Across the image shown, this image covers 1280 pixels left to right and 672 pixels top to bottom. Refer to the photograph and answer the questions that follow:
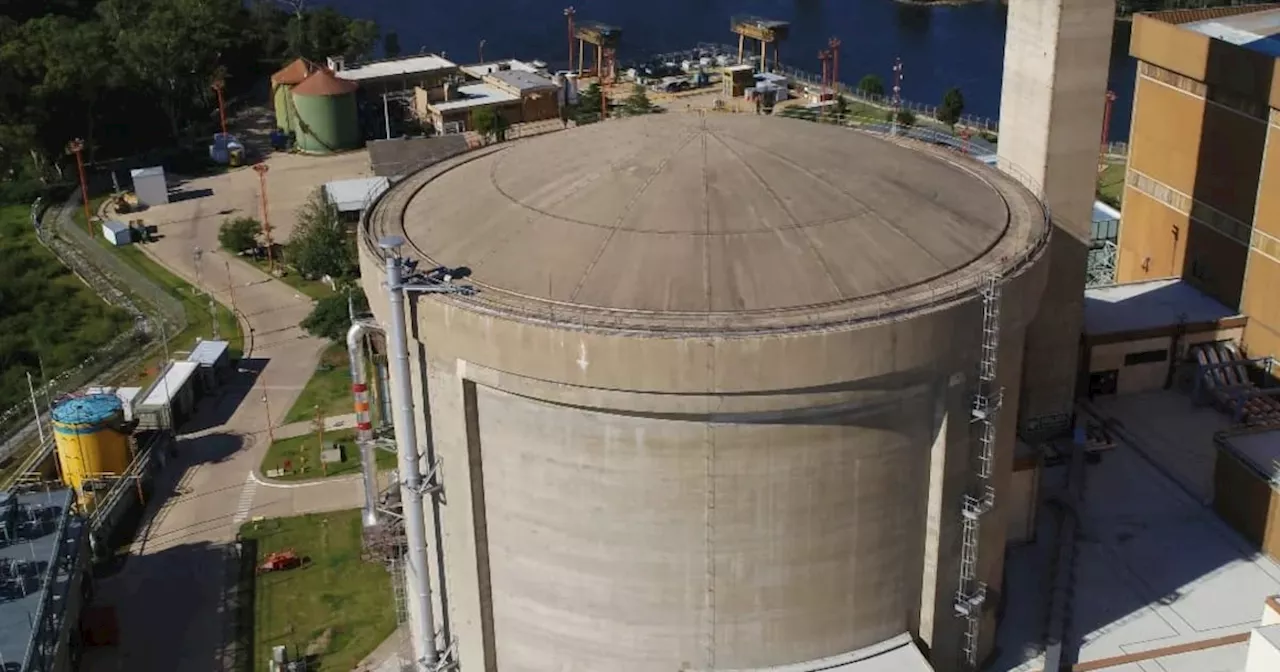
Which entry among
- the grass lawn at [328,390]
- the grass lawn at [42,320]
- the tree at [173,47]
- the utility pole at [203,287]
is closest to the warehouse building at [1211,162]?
the grass lawn at [328,390]

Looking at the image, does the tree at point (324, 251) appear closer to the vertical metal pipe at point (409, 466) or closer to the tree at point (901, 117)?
the vertical metal pipe at point (409, 466)

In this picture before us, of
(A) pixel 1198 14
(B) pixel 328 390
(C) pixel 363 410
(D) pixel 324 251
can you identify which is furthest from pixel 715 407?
(D) pixel 324 251

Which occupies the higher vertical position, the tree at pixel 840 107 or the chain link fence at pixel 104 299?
the tree at pixel 840 107

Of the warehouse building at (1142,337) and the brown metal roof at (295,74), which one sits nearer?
the warehouse building at (1142,337)

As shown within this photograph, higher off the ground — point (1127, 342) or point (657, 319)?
point (657, 319)

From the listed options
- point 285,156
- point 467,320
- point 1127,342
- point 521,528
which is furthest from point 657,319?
point 285,156

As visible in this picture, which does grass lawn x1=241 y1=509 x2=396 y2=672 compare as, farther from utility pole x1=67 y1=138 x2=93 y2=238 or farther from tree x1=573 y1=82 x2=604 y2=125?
tree x1=573 y1=82 x2=604 y2=125

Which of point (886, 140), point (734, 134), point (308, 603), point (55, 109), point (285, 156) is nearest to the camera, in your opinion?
point (734, 134)

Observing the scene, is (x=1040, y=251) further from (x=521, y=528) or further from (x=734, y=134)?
(x=521, y=528)
